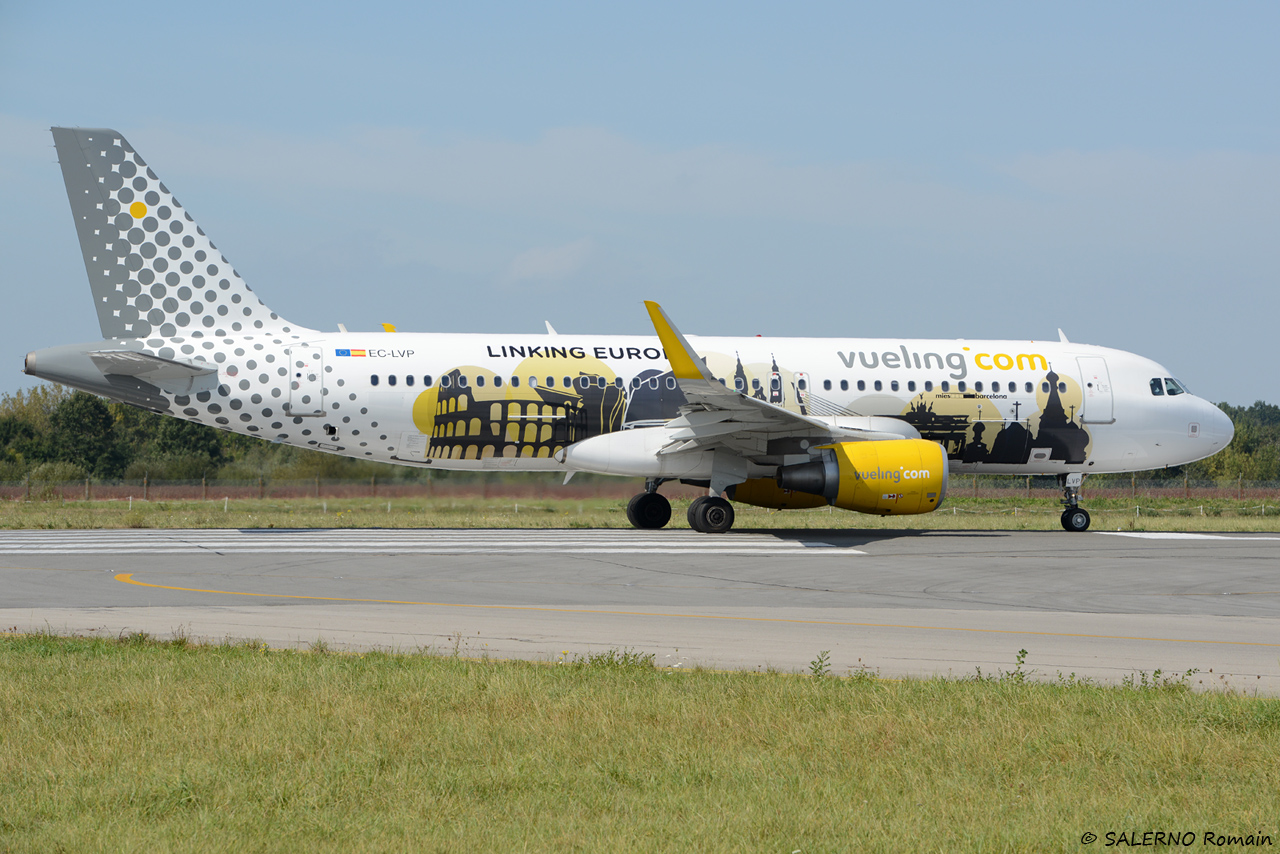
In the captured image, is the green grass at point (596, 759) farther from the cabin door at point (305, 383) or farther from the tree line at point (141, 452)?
the tree line at point (141, 452)

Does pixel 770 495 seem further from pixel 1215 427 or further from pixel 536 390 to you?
pixel 1215 427

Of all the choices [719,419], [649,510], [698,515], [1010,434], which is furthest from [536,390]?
[1010,434]

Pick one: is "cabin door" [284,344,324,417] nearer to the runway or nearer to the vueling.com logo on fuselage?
the runway

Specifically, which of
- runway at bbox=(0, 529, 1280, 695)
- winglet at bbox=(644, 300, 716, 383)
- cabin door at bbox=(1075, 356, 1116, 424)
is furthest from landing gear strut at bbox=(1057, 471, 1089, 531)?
winglet at bbox=(644, 300, 716, 383)

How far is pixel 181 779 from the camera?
19.3 feet

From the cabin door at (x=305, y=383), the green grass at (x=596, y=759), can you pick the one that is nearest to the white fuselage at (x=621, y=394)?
the cabin door at (x=305, y=383)

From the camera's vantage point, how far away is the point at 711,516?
75.3 ft

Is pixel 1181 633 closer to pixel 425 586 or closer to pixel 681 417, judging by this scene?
pixel 425 586

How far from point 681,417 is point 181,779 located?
17.9m

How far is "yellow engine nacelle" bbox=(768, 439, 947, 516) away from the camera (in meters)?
21.3

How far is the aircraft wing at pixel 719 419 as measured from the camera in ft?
68.1

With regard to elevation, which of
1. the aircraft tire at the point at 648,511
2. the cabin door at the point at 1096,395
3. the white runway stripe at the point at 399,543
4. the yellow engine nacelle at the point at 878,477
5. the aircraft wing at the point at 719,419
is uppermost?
the cabin door at the point at 1096,395

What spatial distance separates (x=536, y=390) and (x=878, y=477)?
7.31 meters

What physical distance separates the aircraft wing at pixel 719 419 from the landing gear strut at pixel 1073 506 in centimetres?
576
